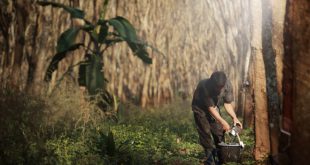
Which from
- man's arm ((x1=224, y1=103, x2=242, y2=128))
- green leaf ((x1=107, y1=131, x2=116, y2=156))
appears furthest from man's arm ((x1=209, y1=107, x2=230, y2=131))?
green leaf ((x1=107, y1=131, x2=116, y2=156))

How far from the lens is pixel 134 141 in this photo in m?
5.92

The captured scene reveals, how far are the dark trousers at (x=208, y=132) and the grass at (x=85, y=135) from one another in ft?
0.56

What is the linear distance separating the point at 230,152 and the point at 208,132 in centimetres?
40

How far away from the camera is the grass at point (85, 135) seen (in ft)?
16.5

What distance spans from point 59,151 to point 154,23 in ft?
10.3

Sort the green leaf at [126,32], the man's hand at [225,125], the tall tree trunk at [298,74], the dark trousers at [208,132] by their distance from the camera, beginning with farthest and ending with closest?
the green leaf at [126,32] → the dark trousers at [208,132] → the man's hand at [225,125] → the tall tree trunk at [298,74]

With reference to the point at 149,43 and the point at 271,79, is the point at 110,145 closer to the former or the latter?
the point at 271,79

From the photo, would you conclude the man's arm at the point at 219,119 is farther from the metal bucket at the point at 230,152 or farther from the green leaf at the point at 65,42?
the green leaf at the point at 65,42

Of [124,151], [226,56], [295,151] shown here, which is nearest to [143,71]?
[226,56]

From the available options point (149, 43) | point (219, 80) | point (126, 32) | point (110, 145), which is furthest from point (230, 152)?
point (149, 43)

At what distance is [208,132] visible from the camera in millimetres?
5230

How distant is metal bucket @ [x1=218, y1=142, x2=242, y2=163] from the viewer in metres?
4.88

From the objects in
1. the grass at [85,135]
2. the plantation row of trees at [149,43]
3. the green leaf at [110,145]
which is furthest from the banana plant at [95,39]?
the green leaf at [110,145]

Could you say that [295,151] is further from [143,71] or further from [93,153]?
[143,71]
